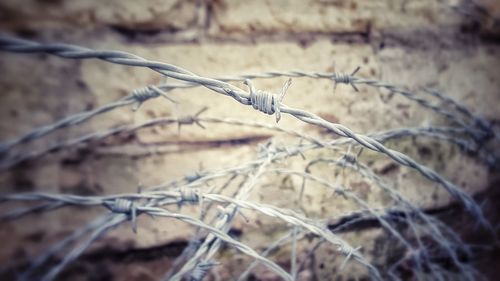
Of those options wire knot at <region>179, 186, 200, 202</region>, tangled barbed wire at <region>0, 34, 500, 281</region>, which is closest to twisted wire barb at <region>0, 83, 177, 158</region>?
tangled barbed wire at <region>0, 34, 500, 281</region>

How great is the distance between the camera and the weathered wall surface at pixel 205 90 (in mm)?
764

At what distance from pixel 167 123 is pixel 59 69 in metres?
0.29

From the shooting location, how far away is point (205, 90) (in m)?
0.88

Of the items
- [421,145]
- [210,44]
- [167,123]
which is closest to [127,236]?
[167,123]

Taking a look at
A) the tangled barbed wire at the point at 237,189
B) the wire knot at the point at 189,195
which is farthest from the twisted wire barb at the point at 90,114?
the wire knot at the point at 189,195

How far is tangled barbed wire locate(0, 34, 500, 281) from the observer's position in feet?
1.45

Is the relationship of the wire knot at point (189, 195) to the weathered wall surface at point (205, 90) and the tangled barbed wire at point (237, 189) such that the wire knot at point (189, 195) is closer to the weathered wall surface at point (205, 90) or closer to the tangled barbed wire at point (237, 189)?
the tangled barbed wire at point (237, 189)

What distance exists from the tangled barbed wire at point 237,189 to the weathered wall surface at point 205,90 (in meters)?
0.03

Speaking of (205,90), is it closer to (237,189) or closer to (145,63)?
(237,189)

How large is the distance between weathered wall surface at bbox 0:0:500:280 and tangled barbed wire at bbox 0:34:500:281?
0.11 feet

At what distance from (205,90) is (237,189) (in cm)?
29

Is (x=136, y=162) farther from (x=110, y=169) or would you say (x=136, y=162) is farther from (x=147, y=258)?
(x=147, y=258)

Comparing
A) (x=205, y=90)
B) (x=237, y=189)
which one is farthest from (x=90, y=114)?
(x=237, y=189)

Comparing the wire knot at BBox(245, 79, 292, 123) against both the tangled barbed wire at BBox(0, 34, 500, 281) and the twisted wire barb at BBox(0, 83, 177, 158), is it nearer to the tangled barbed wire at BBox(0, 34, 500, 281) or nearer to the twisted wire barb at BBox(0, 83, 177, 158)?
the tangled barbed wire at BBox(0, 34, 500, 281)
